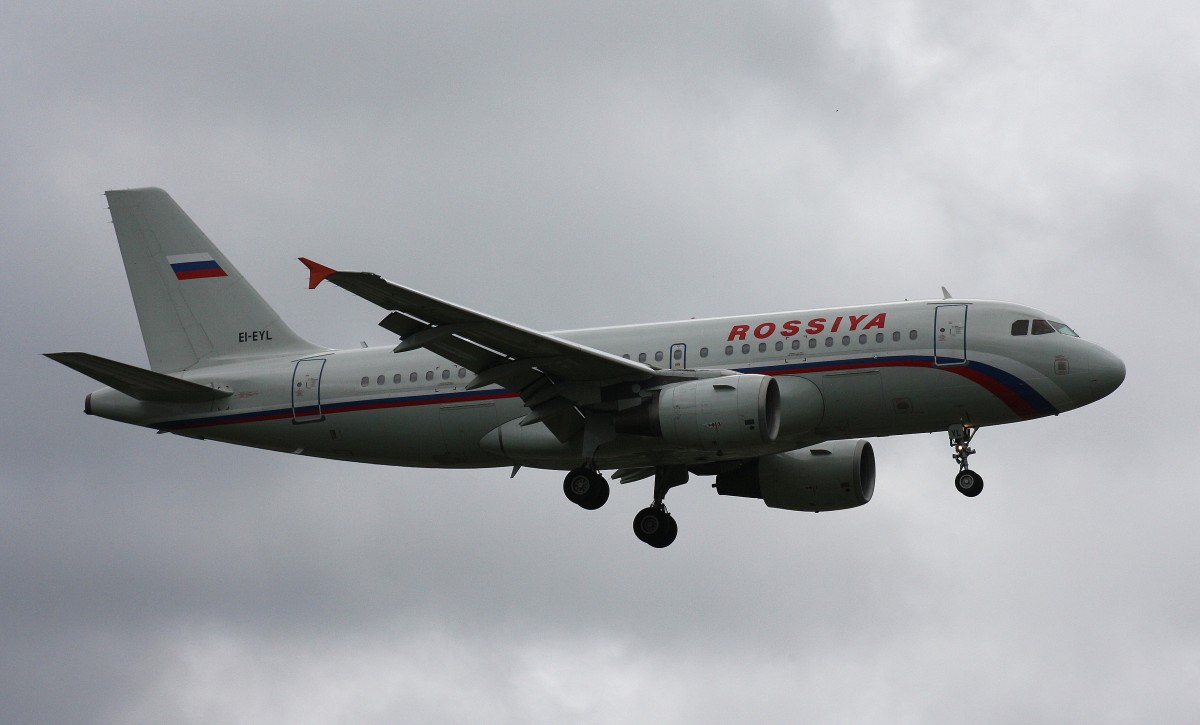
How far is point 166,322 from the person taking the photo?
Answer: 45219mm

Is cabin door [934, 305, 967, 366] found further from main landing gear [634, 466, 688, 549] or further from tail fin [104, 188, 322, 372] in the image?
tail fin [104, 188, 322, 372]

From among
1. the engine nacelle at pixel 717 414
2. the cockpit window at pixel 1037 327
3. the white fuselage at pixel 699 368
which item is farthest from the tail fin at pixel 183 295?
the cockpit window at pixel 1037 327

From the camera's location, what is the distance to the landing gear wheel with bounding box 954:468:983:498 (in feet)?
124

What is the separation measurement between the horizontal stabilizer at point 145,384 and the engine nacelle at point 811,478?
13.6 meters

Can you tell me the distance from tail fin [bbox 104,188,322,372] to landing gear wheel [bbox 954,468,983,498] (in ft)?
55.0

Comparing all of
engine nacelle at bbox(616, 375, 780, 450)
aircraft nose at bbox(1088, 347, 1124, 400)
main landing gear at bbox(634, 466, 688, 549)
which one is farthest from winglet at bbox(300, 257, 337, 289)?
aircraft nose at bbox(1088, 347, 1124, 400)

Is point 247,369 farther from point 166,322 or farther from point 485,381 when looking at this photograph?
point 485,381

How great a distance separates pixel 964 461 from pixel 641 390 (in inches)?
293

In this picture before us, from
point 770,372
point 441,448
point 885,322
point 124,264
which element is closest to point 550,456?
point 441,448

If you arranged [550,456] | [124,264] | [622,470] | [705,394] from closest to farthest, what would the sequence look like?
[705,394] < [550,456] < [622,470] < [124,264]

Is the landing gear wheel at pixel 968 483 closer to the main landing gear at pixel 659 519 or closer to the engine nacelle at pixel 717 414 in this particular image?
the engine nacelle at pixel 717 414

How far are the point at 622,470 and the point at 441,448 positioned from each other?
502 cm

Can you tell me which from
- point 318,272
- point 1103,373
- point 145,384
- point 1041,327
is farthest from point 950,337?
point 145,384

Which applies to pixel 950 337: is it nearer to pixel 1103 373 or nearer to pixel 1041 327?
pixel 1041 327
